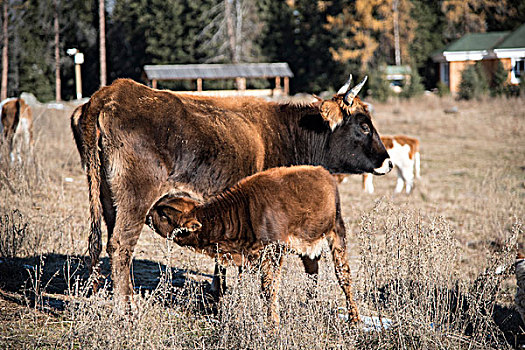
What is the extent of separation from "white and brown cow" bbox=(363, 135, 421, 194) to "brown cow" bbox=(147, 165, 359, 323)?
31.1 feet

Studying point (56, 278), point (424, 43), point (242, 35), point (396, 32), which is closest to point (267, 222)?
point (56, 278)

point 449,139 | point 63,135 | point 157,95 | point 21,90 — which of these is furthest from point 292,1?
point 157,95

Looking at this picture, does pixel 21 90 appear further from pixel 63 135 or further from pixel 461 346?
pixel 461 346

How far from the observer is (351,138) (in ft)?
25.0

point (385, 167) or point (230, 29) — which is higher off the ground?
point (230, 29)

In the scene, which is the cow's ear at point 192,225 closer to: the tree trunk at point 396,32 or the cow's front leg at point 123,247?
the cow's front leg at point 123,247

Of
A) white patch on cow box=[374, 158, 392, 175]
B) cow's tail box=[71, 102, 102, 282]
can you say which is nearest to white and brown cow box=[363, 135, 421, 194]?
white patch on cow box=[374, 158, 392, 175]

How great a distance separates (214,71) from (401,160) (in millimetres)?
37080

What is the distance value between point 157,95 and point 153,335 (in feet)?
7.83

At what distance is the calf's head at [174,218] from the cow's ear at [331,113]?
2.39 metres

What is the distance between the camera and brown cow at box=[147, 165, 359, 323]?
18.5 ft

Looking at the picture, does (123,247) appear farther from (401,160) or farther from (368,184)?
(401,160)

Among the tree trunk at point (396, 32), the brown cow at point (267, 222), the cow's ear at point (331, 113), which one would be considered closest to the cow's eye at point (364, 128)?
the cow's ear at point (331, 113)

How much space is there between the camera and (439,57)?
5481cm
